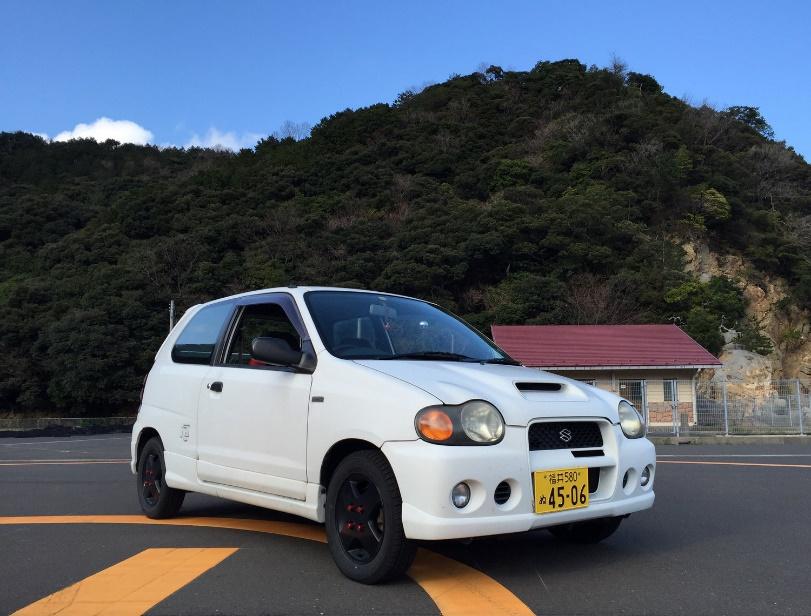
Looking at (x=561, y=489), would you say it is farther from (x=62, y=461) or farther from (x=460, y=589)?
(x=62, y=461)

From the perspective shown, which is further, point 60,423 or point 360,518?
point 60,423

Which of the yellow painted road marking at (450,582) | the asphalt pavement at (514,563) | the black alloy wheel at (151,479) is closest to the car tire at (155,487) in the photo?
the black alloy wheel at (151,479)

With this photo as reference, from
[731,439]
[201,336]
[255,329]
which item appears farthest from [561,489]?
[731,439]

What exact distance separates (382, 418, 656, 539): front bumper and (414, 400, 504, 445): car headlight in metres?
0.05

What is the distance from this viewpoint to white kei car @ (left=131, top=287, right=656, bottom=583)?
12.4 feet

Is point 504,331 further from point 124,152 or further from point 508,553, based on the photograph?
point 124,152

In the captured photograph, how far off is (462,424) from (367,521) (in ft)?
2.53

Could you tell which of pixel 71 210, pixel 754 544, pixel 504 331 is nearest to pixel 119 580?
pixel 754 544

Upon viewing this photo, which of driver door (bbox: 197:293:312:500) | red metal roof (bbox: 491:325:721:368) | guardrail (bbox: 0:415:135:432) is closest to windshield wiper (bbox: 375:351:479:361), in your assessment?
driver door (bbox: 197:293:312:500)

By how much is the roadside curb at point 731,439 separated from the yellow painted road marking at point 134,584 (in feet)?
60.4

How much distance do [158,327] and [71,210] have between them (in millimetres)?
26557

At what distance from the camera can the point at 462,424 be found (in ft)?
12.5

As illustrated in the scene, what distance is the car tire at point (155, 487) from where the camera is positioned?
19.9 ft

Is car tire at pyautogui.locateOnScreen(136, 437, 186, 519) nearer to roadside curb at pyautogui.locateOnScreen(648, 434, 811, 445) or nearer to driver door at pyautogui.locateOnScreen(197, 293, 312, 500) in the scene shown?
driver door at pyautogui.locateOnScreen(197, 293, 312, 500)
